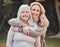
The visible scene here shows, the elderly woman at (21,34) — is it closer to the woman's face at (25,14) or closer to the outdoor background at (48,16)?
the woman's face at (25,14)

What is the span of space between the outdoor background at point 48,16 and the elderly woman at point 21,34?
41 cm

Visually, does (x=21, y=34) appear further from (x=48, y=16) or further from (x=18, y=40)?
(x=48, y=16)

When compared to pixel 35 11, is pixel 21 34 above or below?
below

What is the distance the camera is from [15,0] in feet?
6.23

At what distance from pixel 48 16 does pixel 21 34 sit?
2.64 feet

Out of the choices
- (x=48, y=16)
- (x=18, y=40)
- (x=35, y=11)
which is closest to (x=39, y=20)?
(x=35, y=11)

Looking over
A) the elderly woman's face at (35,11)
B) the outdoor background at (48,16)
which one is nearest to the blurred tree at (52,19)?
the outdoor background at (48,16)

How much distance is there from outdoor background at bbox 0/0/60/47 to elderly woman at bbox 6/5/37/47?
41cm

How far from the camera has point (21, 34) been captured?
1.33m

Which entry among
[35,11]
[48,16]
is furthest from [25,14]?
[48,16]

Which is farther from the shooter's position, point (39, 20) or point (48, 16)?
point (48, 16)

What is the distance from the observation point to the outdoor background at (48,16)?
192 centimetres

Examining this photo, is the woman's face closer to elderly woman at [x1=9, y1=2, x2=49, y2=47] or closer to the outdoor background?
elderly woman at [x1=9, y1=2, x2=49, y2=47]

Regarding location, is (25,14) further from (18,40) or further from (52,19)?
(52,19)
